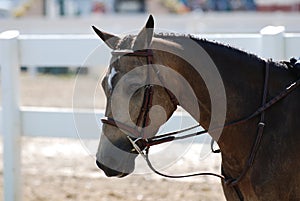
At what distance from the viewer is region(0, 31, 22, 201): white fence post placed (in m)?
5.53

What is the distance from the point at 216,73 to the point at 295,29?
12.4 meters

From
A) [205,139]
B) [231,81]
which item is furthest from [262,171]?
[205,139]

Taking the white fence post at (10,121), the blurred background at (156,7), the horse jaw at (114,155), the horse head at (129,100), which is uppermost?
the horse head at (129,100)

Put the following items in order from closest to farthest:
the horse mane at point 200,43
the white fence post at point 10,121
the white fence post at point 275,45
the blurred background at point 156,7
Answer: the horse mane at point 200,43, the white fence post at point 275,45, the white fence post at point 10,121, the blurred background at point 156,7

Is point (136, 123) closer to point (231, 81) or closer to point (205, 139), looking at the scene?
point (231, 81)

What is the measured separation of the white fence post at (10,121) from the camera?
5.53 metres

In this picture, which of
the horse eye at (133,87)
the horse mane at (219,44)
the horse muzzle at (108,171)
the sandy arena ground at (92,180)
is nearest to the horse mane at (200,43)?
the horse mane at (219,44)

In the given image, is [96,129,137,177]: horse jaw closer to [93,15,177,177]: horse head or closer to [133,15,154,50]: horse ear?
[93,15,177,177]: horse head

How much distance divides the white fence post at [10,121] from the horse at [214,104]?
7.46 feet

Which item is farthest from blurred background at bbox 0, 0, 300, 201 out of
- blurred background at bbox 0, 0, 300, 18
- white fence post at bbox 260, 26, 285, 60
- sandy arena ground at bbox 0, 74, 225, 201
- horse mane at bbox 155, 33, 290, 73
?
blurred background at bbox 0, 0, 300, 18

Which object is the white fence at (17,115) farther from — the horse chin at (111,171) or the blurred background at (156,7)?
the blurred background at (156,7)

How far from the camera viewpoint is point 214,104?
3455 millimetres

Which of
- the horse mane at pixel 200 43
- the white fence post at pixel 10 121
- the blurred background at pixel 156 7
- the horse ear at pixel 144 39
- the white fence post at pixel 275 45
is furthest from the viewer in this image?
the blurred background at pixel 156 7

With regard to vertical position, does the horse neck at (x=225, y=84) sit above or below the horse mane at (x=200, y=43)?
below
